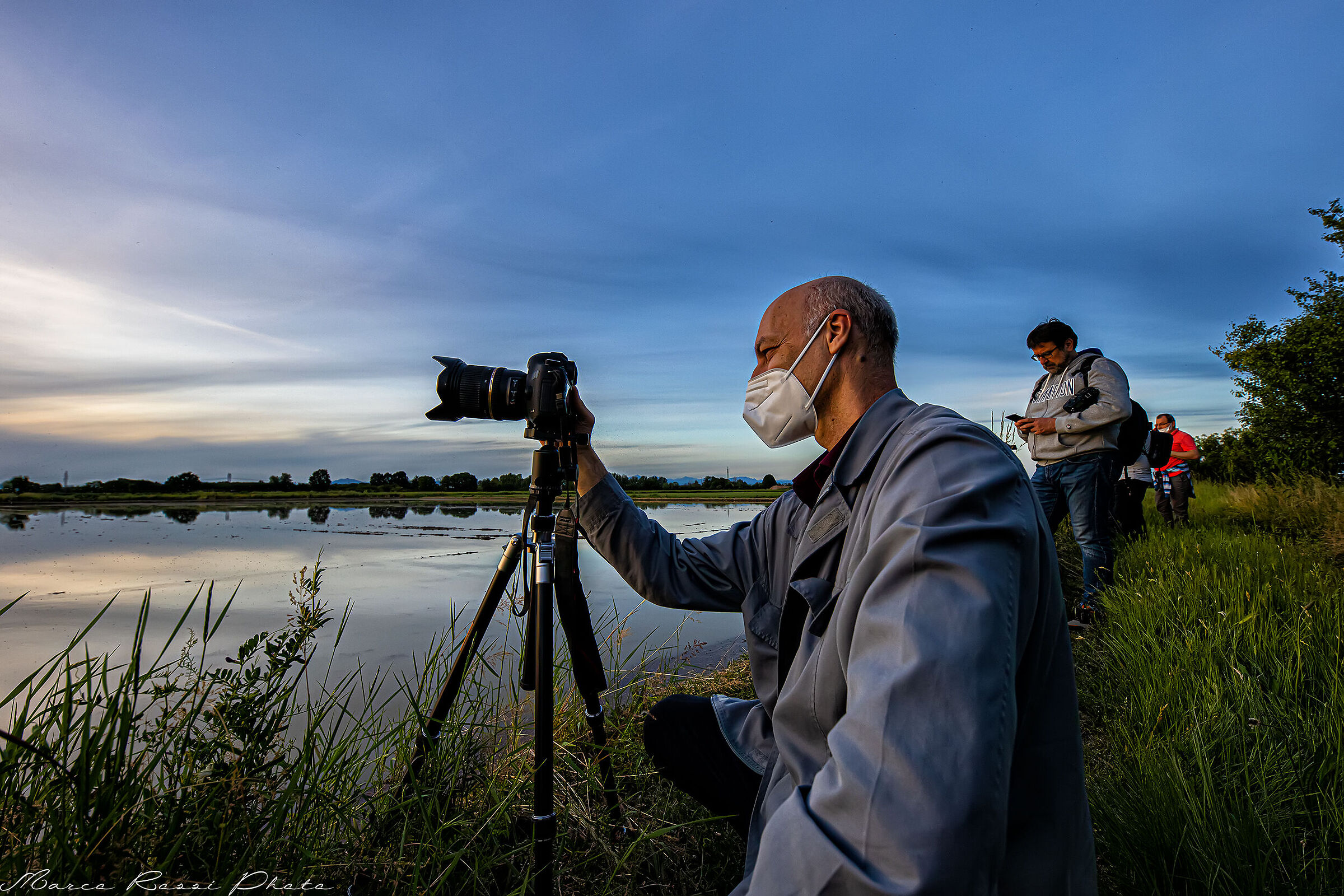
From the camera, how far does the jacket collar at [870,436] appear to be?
4.84 ft

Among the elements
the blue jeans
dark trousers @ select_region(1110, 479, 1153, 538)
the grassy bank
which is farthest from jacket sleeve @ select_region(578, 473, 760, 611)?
dark trousers @ select_region(1110, 479, 1153, 538)

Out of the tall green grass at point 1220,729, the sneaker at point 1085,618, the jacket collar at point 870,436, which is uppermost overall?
the jacket collar at point 870,436

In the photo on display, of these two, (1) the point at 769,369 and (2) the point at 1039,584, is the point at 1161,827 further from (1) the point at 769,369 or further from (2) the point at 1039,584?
(1) the point at 769,369

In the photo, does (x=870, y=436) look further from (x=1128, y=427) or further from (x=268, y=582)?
(x=268, y=582)

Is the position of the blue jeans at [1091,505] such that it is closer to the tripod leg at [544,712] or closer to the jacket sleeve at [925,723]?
the tripod leg at [544,712]

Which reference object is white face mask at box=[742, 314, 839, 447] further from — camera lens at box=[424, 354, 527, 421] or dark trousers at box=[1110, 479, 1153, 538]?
dark trousers at box=[1110, 479, 1153, 538]

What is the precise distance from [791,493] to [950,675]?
126 cm

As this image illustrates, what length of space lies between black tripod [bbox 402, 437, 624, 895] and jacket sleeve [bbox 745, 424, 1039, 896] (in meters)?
1.11

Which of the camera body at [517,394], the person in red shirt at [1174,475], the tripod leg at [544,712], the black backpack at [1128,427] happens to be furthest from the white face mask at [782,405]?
the person in red shirt at [1174,475]

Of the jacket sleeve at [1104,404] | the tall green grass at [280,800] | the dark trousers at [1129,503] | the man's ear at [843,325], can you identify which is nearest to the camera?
the tall green grass at [280,800]

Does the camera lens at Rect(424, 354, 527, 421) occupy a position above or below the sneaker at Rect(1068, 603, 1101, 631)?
above

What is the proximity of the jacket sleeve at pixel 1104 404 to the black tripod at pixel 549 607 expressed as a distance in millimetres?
4289

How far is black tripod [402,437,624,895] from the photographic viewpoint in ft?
6.64
